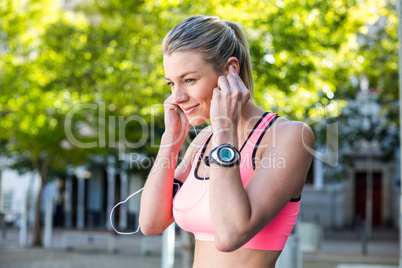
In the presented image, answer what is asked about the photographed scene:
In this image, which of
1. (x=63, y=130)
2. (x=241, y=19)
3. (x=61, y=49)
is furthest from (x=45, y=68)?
(x=241, y=19)

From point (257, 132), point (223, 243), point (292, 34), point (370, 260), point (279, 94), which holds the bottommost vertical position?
point (370, 260)

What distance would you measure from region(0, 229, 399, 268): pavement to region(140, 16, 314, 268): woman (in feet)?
33.8

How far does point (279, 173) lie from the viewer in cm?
156

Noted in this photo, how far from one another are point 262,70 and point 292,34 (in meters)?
0.77

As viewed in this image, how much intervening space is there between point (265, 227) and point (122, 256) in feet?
46.4

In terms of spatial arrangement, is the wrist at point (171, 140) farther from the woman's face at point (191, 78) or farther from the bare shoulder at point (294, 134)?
the bare shoulder at point (294, 134)

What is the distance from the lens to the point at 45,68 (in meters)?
12.8

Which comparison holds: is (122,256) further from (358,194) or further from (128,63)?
(358,194)

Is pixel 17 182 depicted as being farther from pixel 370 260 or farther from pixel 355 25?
pixel 355 25

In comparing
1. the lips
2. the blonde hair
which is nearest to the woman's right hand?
the lips

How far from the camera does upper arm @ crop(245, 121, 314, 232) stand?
1.53 metres

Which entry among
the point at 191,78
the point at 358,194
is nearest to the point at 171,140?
the point at 191,78

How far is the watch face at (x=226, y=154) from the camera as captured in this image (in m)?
1.54

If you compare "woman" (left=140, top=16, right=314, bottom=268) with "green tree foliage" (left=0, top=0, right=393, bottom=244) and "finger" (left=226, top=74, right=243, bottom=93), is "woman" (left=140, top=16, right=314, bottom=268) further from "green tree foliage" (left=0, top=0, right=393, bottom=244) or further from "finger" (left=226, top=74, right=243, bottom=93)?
"green tree foliage" (left=0, top=0, right=393, bottom=244)
